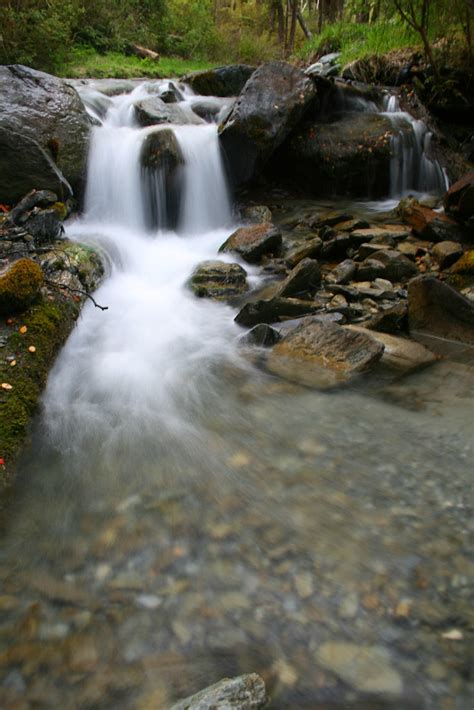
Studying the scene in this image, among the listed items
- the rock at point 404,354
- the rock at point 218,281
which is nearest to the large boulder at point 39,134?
the rock at point 218,281

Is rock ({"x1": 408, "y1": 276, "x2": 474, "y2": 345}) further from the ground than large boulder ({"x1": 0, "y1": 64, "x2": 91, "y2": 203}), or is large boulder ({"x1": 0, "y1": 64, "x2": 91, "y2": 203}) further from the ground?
large boulder ({"x1": 0, "y1": 64, "x2": 91, "y2": 203})

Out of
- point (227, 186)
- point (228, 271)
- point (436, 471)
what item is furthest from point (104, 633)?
point (227, 186)

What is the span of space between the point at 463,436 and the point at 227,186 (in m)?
7.68

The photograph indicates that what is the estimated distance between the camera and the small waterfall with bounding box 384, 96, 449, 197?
33.6ft

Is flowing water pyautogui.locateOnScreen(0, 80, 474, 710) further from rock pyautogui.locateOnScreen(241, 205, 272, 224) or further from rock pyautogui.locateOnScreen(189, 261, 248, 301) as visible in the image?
rock pyautogui.locateOnScreen(241, 205, 272, 224)

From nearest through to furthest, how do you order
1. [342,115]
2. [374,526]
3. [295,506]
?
1. [374,526]
2. [295,506]
3. [342,115]

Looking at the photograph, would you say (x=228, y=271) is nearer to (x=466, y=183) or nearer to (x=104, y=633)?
(x=466, y=183)

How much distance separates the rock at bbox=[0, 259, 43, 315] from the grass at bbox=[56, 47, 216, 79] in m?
14.4

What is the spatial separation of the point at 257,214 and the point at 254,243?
1.74m

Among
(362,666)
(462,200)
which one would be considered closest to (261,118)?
(462,200)

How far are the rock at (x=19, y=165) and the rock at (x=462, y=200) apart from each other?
6212 mm

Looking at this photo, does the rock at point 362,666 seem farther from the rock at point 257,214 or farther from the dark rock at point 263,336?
the rock at point 257,214

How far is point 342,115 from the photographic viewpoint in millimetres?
11164

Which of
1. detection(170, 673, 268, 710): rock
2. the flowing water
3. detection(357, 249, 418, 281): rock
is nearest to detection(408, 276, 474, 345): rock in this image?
the flowing water
